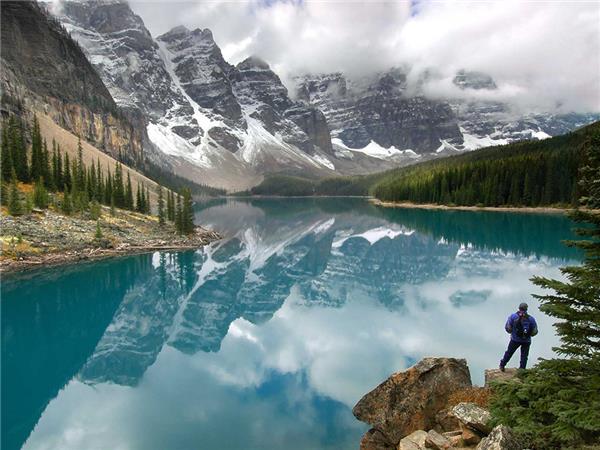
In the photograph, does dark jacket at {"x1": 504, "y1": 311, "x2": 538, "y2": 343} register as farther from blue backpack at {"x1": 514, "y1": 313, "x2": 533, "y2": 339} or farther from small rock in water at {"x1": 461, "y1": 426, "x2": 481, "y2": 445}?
small rock in water at {"x1": 461, "y1": 426, "x2": 481, "y2": 445}

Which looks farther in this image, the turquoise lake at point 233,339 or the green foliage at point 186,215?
the green foliage at point 186,215

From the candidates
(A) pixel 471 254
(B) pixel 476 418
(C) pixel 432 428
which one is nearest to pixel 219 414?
(C) pixel 432 428

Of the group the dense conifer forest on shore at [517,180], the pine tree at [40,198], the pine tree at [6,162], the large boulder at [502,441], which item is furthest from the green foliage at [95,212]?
the dense conifer forest on shore at [517,180]

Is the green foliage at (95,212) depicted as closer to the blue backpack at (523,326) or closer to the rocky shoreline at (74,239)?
the rocky shoreline at (74,239)

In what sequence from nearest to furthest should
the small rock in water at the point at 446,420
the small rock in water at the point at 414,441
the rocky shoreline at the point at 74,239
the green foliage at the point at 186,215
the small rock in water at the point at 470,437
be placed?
the small rock in water at the point at 470,437 → the small rock in water at the point at 414,441 → the small rock in water at the point at 446,420 → the rocky shoreline at the point at 74,239 → the green foliage at the point at 186,215

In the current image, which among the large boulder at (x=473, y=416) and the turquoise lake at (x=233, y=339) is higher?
the large boulder at (x=473, y=416)

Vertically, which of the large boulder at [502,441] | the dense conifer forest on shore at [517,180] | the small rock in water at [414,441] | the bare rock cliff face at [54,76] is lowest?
the small rock in water at [414,441]

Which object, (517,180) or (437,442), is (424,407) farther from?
(517,180)

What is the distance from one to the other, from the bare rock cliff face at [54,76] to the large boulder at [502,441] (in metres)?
134

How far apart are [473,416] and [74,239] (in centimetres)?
5222

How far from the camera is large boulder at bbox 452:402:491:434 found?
10328 millimetres

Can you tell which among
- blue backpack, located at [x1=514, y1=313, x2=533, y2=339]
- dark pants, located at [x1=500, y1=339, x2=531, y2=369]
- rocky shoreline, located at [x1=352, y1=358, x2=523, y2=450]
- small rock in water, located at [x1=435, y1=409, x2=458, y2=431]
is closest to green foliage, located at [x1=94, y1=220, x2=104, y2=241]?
rocky shoreline, located at [x1=352, y1=358, x2=523, y2=450]

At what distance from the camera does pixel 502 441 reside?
8.53 meters

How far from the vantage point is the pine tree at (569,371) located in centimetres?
870
